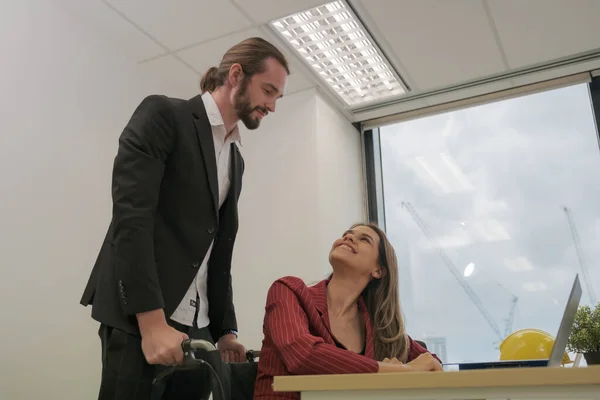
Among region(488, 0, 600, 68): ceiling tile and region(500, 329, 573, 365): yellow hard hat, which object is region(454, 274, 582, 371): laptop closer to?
region(500, 329, 573, 365): yellow hard hat

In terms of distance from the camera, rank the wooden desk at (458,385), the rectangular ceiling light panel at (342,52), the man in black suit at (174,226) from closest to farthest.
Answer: the wooden desk at (458,385), the man in black suit at (174,226), the rectangular ceiling light panel at (342,52)

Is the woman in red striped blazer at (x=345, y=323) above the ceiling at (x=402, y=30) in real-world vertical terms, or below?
below

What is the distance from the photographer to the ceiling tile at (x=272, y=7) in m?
2.65

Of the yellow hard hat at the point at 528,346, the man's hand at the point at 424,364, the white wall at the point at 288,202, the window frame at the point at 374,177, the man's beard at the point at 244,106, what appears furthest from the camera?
the window frame at the point at 374,177

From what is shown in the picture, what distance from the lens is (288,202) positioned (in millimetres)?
3369

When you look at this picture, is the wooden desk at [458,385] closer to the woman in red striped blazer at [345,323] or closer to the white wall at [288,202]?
the woman in red striped blazer at [345,323]

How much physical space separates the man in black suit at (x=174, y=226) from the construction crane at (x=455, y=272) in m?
2.09

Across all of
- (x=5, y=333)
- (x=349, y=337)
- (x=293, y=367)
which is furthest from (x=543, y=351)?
(x=5, y=333)

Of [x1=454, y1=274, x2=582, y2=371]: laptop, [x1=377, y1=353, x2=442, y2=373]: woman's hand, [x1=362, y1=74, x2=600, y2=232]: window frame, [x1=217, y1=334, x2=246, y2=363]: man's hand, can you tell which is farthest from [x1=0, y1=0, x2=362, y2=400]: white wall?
[x1=454, y1=274, x2=582, y2=371]: laptop

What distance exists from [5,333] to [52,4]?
151 cm

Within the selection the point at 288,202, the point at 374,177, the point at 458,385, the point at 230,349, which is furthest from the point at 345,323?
the point at 374,177

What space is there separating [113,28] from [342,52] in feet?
4.08

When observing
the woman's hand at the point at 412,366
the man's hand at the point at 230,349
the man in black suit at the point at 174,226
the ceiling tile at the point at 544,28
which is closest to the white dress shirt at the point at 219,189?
the man in black suit at the point at 174,226

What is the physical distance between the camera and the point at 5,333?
2088 millimetres
